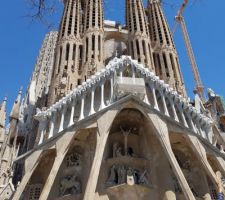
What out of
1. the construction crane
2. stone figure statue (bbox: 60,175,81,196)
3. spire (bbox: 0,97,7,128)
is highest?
the construction crane

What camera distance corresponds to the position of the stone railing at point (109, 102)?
16.8 meters

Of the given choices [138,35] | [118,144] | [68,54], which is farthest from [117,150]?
[138,35]

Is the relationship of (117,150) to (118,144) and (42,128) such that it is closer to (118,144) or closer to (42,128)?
(118,144)

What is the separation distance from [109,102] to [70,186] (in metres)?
4.46

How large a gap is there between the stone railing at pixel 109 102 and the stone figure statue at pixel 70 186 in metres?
2.45

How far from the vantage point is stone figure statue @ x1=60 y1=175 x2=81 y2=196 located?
50.1 ft

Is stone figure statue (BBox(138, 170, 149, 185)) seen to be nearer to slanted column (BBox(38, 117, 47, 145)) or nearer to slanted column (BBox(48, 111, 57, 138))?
slanted column (BBox(48, 111, 57, 138))

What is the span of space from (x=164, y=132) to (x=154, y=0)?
1766 cm

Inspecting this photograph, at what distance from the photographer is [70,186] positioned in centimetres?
1542

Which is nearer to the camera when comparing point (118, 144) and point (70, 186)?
point (70, 186)

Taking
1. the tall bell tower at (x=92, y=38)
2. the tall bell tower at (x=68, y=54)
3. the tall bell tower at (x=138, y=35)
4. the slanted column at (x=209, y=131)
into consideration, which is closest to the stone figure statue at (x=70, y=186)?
the tall bell tower at (x=68, y=54)

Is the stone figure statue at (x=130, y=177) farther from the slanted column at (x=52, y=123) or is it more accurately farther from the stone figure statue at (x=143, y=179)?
the slanted column at (x=52, y=123)

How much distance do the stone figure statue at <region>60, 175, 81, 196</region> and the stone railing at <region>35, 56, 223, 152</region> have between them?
2451 millimetres

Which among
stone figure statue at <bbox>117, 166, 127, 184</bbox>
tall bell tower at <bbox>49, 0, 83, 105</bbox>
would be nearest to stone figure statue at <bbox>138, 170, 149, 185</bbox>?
stone figure statue at <bbox>117, 166, 127, 184</bbox>
